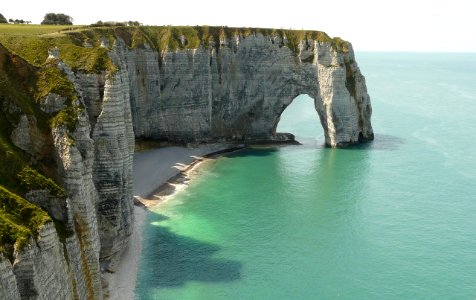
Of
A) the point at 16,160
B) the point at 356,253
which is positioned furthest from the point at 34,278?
the point at 356,253

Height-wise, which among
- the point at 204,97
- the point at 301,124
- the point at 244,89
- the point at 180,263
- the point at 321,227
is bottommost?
the point at 321,227

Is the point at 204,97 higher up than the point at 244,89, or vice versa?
the point at 244,89

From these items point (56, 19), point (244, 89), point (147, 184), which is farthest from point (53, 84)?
point (56, 19)

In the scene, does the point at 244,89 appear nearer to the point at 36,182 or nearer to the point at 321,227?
the point at 321,227

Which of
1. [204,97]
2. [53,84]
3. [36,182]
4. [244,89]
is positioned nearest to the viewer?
[36,182]

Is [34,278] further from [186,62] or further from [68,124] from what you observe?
[186,62]
